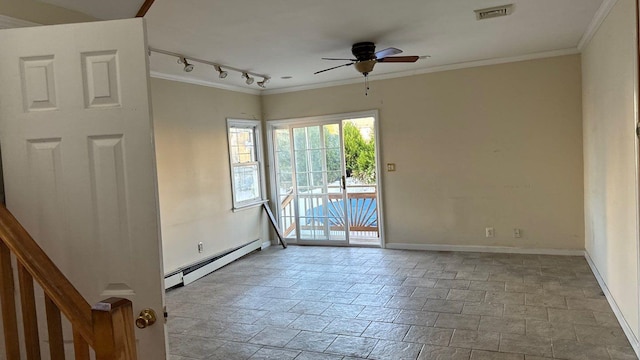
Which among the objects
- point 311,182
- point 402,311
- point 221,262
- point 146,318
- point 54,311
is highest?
point 311,182

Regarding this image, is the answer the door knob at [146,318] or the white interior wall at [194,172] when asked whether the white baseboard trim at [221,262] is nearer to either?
the white interior wall at [194,172]

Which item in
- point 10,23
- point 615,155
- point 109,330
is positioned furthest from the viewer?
point 615,155

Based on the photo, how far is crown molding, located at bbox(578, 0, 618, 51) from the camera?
11.3 feet

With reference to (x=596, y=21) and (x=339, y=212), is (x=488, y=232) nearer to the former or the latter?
(x=339, y=212)

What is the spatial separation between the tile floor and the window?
1.24m

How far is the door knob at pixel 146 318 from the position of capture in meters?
1.67

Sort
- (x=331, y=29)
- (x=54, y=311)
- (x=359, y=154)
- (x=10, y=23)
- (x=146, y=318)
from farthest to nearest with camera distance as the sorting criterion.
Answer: (x=359, y=154) → (x=331, y=29) → (x=10, y=23) → (x=146, y=318) → (x=54, y=311)

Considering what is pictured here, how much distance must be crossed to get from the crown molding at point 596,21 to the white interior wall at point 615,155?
0.18 ft

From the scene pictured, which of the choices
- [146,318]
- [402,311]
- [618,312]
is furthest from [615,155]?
[146,318]

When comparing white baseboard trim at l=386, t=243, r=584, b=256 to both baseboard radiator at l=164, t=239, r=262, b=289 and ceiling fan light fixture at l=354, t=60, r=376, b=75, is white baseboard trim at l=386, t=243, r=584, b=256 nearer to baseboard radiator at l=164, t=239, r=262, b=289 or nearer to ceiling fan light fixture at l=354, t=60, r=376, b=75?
baseboard radiator at l=164, t=239, r=262, b=289

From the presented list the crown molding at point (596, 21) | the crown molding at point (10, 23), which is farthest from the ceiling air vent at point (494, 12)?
the crown molding at point (10, 23)

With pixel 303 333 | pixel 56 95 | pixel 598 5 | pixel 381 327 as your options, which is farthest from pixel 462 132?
pixel 56 95

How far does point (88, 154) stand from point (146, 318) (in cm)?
71

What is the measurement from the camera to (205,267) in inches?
220
